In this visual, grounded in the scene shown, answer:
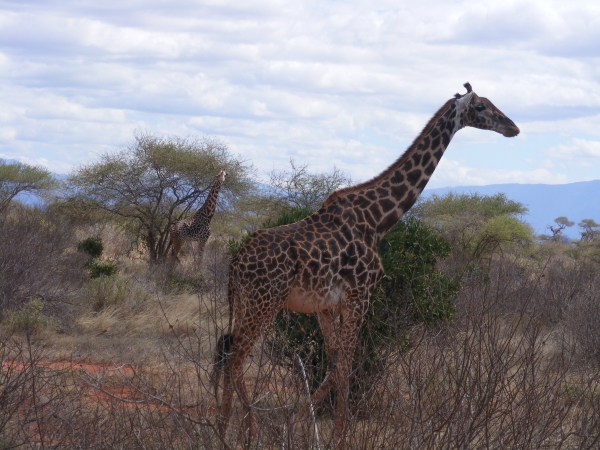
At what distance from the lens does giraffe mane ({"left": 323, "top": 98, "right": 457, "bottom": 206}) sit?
22.6 feet

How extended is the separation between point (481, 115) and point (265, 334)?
4.41 m

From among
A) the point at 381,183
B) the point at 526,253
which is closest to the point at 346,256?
the point at 381,183

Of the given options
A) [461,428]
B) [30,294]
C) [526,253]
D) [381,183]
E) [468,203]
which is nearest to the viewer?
[461,428]

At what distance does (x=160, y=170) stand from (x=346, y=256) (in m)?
16.1

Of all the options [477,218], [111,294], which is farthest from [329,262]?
[477,218]

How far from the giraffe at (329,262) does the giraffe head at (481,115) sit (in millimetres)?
103

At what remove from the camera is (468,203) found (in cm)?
3022

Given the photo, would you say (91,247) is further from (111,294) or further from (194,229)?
(111,294)

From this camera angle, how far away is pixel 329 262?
634 cm

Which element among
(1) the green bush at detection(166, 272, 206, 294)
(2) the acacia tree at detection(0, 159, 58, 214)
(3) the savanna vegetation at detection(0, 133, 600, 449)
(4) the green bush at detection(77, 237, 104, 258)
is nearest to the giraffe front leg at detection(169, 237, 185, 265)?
(3) the savanna vegetation at detection(0, 133, 600, 449)

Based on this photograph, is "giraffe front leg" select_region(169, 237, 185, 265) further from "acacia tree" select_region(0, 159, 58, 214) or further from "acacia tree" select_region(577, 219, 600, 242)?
"acacia tree" select_region(577, 219, 600, 242)

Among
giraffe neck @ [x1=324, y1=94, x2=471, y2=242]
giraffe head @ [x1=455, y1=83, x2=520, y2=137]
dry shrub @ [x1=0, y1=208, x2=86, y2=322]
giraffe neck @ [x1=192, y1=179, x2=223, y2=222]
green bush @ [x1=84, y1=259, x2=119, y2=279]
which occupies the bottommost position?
green bush @ [x1=84, y1=259, x2=119, y2=279]

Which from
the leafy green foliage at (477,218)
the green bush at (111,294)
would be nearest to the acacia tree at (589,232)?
the leafy green foliage at (477,218)

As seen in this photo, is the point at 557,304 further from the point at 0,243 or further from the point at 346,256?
the point at 0,243
